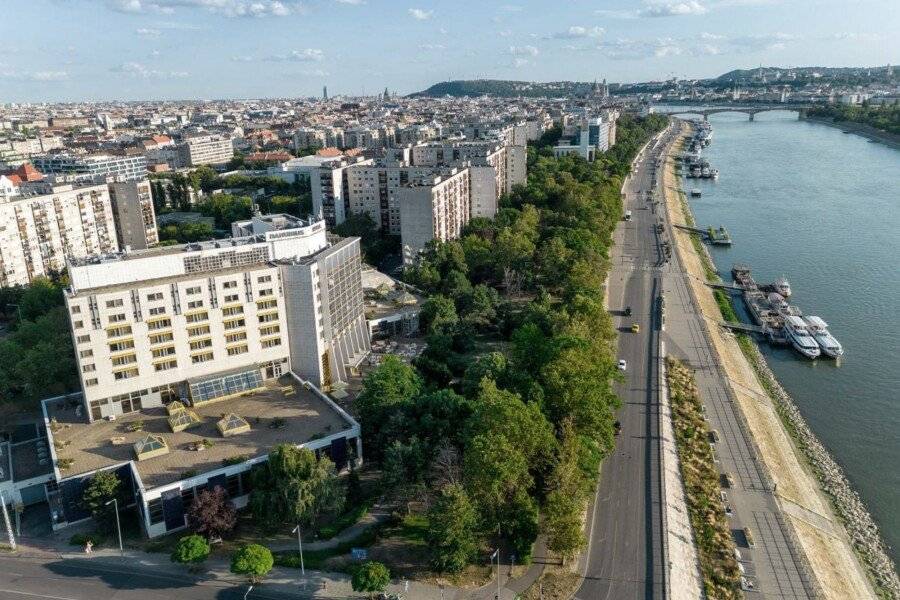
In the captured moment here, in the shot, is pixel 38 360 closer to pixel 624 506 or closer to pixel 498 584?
pixel 498 584

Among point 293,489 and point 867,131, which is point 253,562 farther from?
point 867,131

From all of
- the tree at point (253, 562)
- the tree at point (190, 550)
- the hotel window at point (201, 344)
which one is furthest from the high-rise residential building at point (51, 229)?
the tree at point (253, 562)

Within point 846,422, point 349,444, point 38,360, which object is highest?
point 38,360

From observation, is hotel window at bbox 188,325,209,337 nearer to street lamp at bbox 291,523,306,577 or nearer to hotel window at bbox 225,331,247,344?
hotel window at bbox 225,331,247,344

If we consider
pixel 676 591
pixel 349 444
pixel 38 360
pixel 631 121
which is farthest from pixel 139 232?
pixel 631 121

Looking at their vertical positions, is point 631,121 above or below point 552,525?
above

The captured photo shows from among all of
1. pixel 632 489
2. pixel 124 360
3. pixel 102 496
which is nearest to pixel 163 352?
pixel 124 360

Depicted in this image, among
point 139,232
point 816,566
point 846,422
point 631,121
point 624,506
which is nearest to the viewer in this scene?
point 816,566

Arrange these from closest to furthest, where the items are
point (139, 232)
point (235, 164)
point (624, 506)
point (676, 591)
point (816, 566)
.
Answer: point (676, 591) → point (816, 566) → point (624, 506) → point (139, 232) → point (235, 164)
